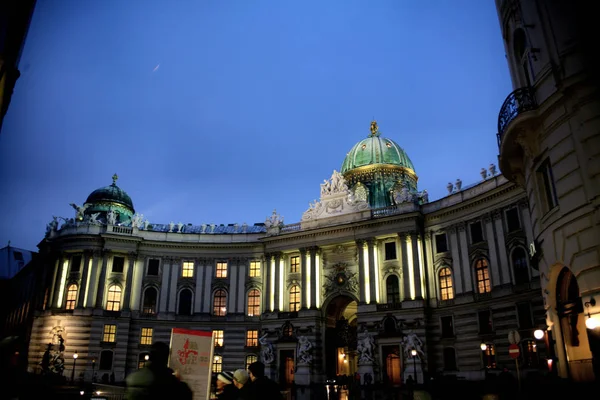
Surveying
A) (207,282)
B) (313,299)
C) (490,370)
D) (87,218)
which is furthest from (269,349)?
(87,218)

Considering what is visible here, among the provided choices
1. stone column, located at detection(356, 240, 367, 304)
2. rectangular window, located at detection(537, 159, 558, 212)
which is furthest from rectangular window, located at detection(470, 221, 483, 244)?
rectangular window, located at detection(537, 159, 558, 212)

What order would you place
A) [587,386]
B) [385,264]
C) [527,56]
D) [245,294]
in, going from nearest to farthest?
[587,386]
[527,56]
[385,264]
[245,294]

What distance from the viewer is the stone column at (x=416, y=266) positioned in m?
45.9

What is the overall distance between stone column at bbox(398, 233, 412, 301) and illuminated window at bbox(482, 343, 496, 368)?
27.2ft

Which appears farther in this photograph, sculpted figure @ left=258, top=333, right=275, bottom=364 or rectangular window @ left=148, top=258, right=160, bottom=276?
rectangular window @ left=148, top=258, right=160, bottom=276

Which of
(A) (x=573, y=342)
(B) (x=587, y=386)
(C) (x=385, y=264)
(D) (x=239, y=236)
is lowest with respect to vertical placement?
(B) (x=587, y=386)

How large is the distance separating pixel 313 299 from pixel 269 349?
7036 millimetres

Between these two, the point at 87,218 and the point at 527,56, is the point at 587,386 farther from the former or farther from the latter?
the point at 87,218

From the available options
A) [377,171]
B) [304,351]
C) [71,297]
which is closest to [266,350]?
[304,351]

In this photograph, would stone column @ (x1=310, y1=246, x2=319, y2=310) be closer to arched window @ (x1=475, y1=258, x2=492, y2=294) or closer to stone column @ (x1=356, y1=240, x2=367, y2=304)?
stone column @ (x1=356, y1=240, x2=367, y2=304)

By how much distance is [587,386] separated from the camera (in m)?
13.7

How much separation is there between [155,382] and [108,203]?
6053cm

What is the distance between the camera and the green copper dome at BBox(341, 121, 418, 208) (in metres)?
58.8

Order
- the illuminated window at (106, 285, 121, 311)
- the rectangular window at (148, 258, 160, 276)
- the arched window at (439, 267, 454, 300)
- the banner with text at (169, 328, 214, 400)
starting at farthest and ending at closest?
1. the rectangular window at (148, 258, 160, 276)
2. the illuminated window at (106, 285, 121, 311)
3. the arched window at (439, 267, 454, 300)
4. the banner with text at (169, 328, 214, 400)
